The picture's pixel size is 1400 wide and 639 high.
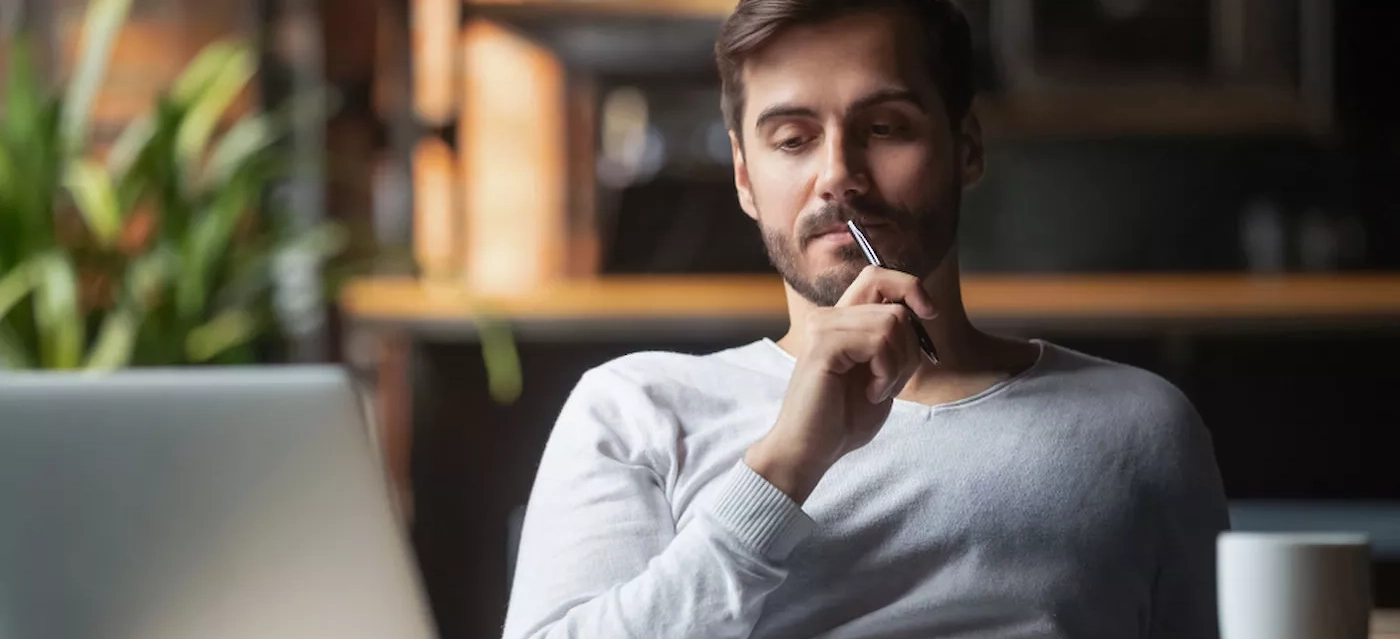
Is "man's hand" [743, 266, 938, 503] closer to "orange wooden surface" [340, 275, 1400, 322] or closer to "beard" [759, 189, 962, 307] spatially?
"beard" [759, 189, 962, 307]

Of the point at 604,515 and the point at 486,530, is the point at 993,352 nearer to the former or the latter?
the point at 604,515

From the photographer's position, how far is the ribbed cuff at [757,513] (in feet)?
2.54

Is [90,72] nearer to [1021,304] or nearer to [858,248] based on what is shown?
[1021,304]

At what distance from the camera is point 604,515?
847 mm

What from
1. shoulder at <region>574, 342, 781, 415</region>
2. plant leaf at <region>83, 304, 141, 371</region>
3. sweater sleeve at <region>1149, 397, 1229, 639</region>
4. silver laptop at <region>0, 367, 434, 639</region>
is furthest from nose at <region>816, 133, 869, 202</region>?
plant leaf at <region>83, 304, 141, 371</region>

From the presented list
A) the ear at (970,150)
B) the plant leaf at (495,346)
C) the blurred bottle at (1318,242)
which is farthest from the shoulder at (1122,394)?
the blurred bottle at (1318,242)

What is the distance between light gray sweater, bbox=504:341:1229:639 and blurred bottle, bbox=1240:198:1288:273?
9.53 ft

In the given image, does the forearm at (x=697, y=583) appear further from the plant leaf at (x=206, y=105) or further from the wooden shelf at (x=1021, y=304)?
the plant leaf at (x=206, y=105)

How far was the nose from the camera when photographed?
33.5 inches

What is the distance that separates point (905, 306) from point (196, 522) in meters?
0.50

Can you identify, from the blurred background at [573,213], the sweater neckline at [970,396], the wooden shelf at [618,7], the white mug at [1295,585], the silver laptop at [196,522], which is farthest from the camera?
the wooden shelf at [618,7]

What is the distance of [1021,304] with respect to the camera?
1651mm

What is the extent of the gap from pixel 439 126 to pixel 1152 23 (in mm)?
2169

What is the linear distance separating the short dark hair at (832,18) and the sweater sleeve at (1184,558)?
9.3 inches
